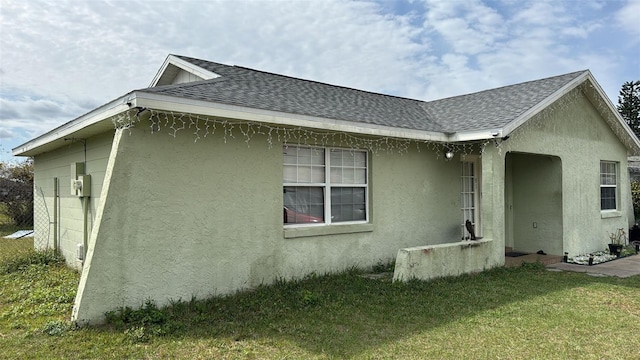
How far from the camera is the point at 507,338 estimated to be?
4.82 metres

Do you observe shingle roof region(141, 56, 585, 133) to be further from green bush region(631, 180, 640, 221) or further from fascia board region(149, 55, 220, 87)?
green bush region(631, 180, 640, 221)

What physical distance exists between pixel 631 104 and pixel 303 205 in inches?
1283

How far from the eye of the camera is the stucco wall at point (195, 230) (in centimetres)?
529

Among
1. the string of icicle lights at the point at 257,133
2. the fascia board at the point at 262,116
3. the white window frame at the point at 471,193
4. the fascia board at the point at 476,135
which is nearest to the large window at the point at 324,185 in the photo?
the string of icicle lights at the point at 257,133

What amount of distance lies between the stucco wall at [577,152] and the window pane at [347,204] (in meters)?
3.65

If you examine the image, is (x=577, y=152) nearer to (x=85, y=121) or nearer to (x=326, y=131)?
(x=326, y=131)

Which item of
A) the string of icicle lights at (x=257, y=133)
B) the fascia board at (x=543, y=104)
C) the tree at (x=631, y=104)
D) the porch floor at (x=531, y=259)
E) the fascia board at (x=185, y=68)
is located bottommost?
the porch floor at (x=531, y=259)

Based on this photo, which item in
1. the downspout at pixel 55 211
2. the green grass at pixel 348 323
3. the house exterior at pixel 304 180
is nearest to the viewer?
the green grass at pixel 348 323

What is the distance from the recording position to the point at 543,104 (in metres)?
9.19

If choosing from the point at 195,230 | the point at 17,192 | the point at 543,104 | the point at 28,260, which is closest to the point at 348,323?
the point at 195,230

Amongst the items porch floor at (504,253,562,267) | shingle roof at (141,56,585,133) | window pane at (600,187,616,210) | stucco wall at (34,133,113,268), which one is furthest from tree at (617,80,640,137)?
stucco wall at (34,133,113,268)

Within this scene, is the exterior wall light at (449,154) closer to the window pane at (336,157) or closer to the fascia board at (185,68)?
the window pane at (336,157)

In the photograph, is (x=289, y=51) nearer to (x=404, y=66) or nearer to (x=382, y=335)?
(x=404, y=66)

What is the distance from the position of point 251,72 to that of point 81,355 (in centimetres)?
648
